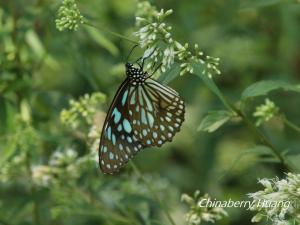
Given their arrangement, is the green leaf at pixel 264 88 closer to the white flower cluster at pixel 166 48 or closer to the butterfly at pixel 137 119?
the white flower cluster at pixel 166 48

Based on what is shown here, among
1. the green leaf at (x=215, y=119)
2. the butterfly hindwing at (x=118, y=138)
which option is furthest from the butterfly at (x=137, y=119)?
Answer: the green leaf at (x=215, y=119)

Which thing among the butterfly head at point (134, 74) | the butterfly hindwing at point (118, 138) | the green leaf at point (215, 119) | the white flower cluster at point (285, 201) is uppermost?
the butterfly head at point (134, 74)

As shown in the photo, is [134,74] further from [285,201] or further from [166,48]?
[285,201]

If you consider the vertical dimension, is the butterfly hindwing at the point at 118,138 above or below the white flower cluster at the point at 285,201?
above

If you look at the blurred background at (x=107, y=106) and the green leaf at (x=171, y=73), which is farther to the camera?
the blurred background at (x=107, y=106)

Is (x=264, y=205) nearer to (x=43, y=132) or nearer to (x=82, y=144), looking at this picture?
(x=43, y=132)

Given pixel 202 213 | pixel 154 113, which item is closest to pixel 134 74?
pixel 154 113

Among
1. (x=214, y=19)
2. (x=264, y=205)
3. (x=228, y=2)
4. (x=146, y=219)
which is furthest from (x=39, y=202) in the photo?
(x=214, y=19)
